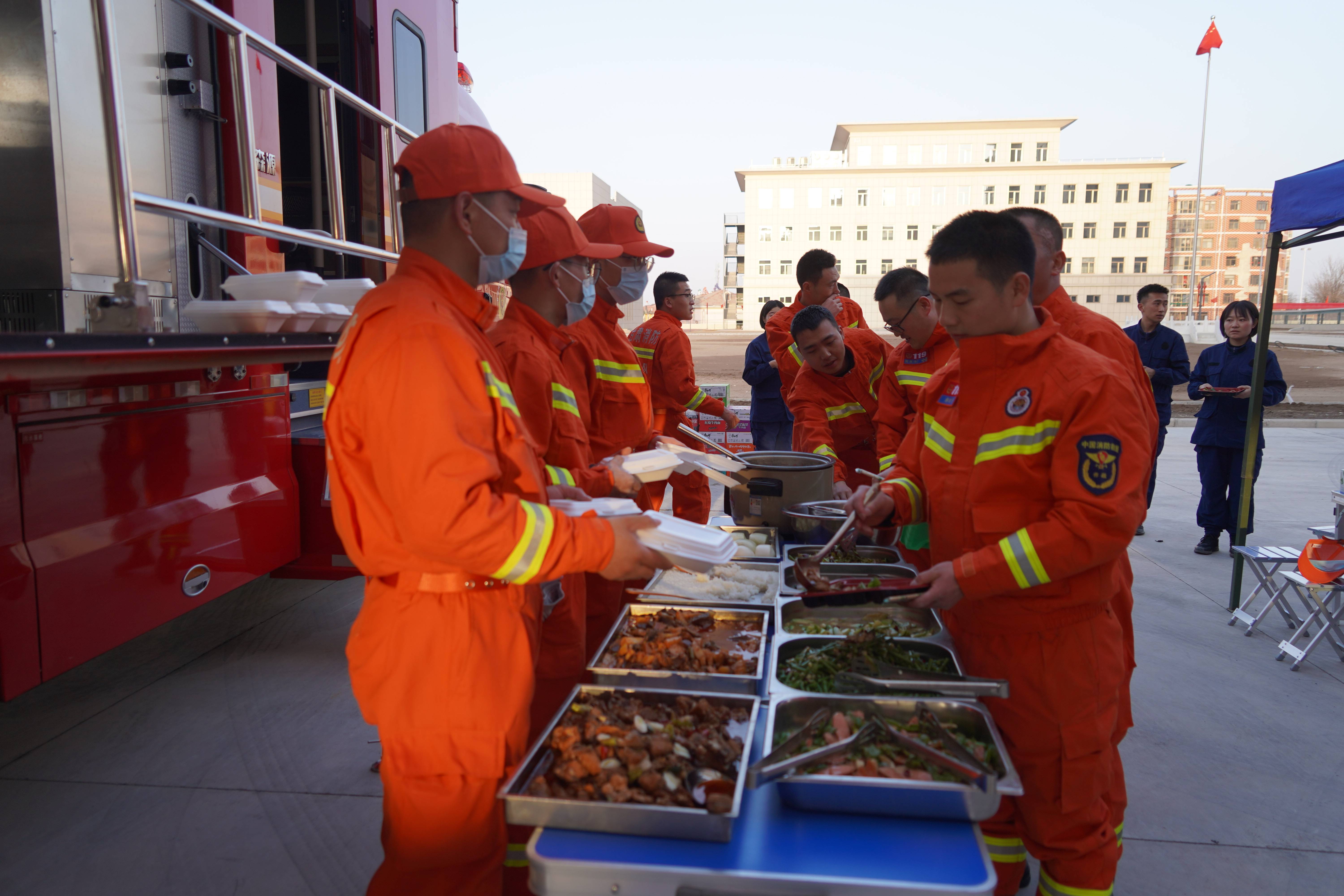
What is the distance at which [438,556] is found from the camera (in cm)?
163

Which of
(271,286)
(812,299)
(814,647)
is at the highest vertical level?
(812,299)

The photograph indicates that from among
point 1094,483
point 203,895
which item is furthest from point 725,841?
point 203,895

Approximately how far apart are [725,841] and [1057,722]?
1.05 m

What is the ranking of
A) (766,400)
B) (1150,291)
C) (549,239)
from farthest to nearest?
1. (766,400)
2. (1150,291)
3. (549,239)

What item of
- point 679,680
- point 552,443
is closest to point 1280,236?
point 552,443

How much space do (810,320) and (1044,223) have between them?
5.24 ft

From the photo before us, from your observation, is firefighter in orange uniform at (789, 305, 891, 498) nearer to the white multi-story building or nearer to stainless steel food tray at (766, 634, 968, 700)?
stainless steel food tray at (766, 634, 968, 700)

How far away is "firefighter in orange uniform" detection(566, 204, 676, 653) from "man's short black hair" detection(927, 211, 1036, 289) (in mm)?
1982

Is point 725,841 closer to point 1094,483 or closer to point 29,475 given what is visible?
point 1094,483

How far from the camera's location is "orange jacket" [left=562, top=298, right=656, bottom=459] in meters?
3.95

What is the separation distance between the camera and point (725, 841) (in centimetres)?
148

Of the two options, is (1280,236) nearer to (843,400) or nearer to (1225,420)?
(1225,420)

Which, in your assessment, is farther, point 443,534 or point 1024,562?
point 1024,562

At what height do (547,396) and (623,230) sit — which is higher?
(623,230)
